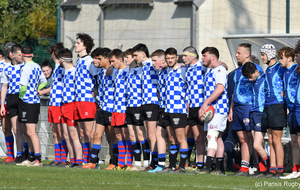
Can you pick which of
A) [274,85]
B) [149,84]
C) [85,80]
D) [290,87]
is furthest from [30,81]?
[290,87]

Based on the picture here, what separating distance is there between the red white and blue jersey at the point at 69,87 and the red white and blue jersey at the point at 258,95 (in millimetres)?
3269

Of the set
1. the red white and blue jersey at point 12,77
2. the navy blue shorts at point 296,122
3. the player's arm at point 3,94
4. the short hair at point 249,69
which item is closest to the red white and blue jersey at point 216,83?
the short hair at point 249,69

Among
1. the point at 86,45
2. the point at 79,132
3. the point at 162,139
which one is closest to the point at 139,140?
the point at 162,139

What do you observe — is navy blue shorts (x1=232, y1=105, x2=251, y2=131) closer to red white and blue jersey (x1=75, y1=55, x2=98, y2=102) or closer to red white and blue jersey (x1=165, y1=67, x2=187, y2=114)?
red white and blue jersey (x1=165, y1=67, x2=187, y2=114)

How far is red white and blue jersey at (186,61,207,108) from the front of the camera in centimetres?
830

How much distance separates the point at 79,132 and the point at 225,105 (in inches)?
119

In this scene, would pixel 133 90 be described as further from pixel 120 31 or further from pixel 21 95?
pixel 120 31

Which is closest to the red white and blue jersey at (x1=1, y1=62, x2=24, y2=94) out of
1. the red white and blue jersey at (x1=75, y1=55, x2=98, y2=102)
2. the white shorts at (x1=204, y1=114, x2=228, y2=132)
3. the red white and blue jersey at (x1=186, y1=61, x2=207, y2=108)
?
the red white and blue jersey at (x1=75, y1=55, x2=98, y2=102)

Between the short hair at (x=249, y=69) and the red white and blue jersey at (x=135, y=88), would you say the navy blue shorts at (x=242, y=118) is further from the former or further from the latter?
the red white and blue jersey at (x=135, y=88)

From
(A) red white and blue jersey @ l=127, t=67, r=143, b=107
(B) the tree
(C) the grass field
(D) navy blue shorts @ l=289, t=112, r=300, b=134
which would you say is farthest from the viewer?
(B) the tree

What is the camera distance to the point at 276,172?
305 inches

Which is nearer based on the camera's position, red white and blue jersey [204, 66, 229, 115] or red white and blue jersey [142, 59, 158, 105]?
red white and blue jersey [204, 66, 229, 115]

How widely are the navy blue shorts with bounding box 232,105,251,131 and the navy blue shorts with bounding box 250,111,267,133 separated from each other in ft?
0.40

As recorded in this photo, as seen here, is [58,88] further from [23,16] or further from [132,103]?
[23,16]
